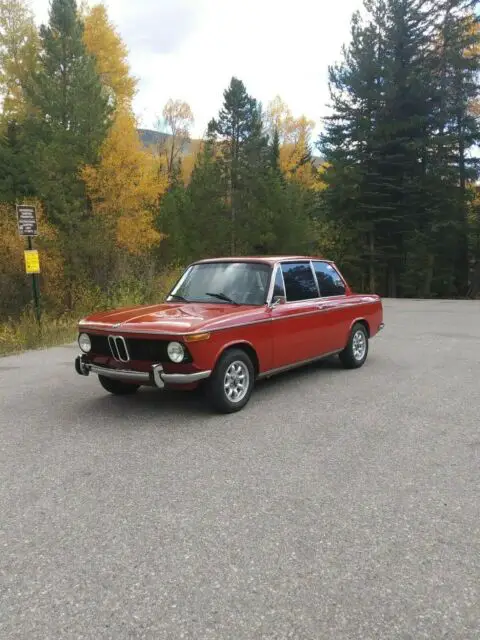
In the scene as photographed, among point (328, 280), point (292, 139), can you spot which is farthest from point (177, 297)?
point (292, 139)

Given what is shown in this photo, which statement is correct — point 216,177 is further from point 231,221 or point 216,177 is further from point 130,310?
point 130,310

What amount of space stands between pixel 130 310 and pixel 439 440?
3.68m

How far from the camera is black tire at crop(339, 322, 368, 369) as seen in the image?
7664 millimetres

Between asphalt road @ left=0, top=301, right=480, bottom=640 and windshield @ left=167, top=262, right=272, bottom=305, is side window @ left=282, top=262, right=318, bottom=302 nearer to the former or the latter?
windshield @ left=167, top=262, right=272, bottom=305

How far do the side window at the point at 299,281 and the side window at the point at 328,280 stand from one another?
18cm

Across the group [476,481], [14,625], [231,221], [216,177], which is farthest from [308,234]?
[14,625]

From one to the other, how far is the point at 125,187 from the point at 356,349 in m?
18.1

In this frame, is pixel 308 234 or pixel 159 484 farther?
pixel 308 234

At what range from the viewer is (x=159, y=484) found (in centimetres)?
379

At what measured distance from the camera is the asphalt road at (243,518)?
2363 millimetres

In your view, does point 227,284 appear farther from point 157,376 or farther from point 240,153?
point 240,153

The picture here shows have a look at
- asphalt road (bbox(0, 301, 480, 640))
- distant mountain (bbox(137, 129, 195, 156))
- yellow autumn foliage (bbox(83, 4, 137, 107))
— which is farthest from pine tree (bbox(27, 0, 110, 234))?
distant mountain (bbox(137, 129, 195, 156))

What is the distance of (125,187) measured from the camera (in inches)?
917

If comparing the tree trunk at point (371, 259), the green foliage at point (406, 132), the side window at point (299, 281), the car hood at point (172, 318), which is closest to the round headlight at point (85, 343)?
the car hood at point (172, 318)
